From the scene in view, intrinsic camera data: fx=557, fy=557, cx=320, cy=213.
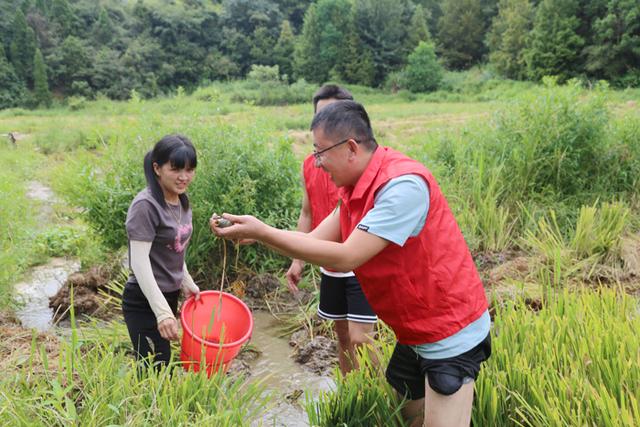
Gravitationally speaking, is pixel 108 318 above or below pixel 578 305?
below

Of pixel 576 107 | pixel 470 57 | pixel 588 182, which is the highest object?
pixel 576 107

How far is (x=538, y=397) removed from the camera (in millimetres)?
2201

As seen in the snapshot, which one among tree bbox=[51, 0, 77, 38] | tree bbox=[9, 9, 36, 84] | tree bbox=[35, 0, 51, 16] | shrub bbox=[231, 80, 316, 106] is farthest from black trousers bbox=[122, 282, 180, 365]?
tree bbox=[35, 0, 51, 16]

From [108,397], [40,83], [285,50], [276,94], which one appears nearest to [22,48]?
[40,83]

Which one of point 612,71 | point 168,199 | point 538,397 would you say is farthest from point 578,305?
point 612,71

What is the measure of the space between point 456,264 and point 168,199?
1.50m

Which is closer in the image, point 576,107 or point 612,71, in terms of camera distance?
point 576,107

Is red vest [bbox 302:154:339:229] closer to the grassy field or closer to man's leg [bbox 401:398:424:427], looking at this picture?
the grassy field

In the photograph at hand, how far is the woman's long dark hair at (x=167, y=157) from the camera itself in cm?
264

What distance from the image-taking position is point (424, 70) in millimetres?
39719

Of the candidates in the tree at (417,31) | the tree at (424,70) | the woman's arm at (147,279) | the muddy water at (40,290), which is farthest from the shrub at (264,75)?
the woman's arm at (147,279)

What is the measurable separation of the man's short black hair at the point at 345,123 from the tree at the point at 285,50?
4636 centimetres

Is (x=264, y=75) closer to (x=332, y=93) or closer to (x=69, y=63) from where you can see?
(x=69, y=63)

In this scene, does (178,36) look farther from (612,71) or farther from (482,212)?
(482,212)
